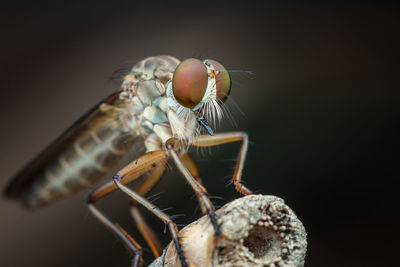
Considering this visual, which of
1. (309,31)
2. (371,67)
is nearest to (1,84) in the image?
(309,31)

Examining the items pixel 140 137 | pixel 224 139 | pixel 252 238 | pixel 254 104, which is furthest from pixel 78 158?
pixel 252 238

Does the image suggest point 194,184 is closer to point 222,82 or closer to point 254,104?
point 222,82

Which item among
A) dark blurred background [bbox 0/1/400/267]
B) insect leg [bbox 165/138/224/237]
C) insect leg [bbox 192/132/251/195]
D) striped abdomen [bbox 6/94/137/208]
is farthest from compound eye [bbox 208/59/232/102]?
dark blurred background [bbox 0/1/400/267]

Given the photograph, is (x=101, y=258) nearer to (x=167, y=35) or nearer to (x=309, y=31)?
(x=167, y=35)

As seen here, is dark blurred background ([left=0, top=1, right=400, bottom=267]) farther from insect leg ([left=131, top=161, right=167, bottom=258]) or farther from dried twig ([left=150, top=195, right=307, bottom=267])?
dried twig ([left=150, top=195, right=307, bottom=267])

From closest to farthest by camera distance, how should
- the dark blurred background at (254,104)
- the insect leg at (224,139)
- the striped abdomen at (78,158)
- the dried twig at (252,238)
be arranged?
the dried twig at (252,238) < the insect leg at (224,139) < the striped abdomen at (78,158) < the dark blurred background at (254,104)

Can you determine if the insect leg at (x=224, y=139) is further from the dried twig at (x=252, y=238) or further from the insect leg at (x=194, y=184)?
the dried twig at (x=252, y=238)

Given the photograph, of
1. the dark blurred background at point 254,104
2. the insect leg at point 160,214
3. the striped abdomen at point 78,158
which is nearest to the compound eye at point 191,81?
the insect leg at point 160,214
